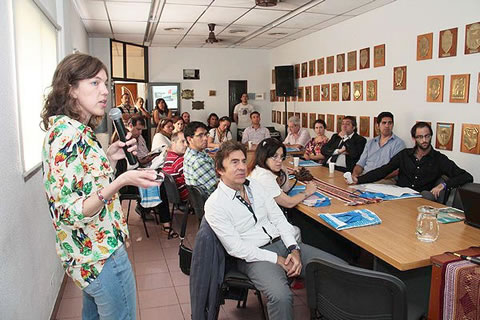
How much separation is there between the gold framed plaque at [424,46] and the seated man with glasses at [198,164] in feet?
9.47

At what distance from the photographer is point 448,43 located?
4508 millimetres

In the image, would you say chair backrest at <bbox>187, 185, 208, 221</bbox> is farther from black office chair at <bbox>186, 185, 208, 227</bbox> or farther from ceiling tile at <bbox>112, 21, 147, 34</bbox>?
ceiling tile at <bbox>112, 21, 147, 34</bbox>

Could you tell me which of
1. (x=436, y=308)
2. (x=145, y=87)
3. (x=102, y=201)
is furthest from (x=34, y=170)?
(x=145, y=87)

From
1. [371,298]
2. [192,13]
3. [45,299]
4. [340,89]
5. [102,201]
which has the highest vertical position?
[192,13]

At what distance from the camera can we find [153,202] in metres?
4.41

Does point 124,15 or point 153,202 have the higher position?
point 124,15

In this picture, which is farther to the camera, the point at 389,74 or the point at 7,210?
the point at 389,74

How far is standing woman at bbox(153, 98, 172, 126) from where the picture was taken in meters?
8.99

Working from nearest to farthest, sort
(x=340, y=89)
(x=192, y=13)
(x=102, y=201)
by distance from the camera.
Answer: (x=102, y=201) < (x=192, y=13) < (x=340, y=89)

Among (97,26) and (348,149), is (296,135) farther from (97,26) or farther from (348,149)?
(97,26)

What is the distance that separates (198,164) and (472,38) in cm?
314

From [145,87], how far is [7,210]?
26.9ft

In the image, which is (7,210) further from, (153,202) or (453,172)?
(453,172)

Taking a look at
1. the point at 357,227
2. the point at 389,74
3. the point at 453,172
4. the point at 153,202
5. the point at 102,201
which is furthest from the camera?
the point at 389,74
